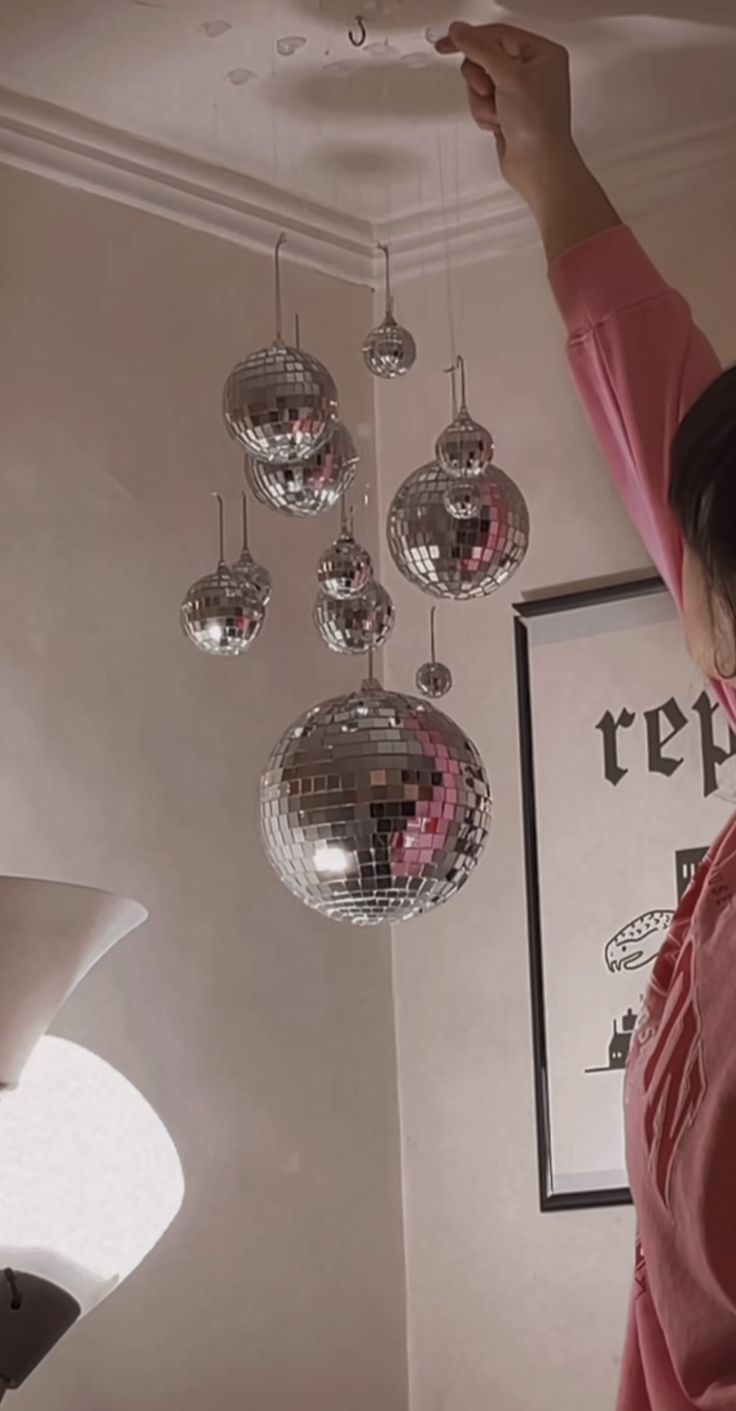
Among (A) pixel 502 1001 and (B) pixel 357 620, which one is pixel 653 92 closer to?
(B) pixel 357 620

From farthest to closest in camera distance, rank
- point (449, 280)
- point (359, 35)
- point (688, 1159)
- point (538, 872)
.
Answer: point (449, 280), point (538, 872), point (359, 35), point (688, 1159)

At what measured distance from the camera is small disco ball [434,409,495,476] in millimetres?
1810

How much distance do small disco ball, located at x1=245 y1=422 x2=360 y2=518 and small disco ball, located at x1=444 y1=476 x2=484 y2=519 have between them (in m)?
0.10

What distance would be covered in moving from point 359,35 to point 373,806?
111 centimetres

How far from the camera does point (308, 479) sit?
1.76 metres

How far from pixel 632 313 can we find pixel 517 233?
1.17 m

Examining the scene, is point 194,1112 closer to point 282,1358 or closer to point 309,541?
point 282,1358

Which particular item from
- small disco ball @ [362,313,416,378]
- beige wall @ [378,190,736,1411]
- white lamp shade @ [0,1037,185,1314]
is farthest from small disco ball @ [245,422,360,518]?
beige wall @ [378,190,736,1411]

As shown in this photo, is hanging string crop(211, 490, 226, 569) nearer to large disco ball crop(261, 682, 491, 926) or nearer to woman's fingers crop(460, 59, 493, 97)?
woman's fingers crop(460, 59, 493, 97)

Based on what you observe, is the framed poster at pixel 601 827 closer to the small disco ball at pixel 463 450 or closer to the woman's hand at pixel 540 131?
the small disco ball at pixel 463 450

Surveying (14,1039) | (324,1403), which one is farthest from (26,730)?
(324,1403)

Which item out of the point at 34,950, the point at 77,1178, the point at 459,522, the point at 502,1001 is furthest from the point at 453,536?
the point at 502,1001

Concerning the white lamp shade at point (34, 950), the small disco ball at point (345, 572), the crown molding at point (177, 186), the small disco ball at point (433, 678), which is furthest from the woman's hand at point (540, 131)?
the crown molding at point (177, 186)

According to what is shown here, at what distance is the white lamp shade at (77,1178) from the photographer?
1.83 metres
